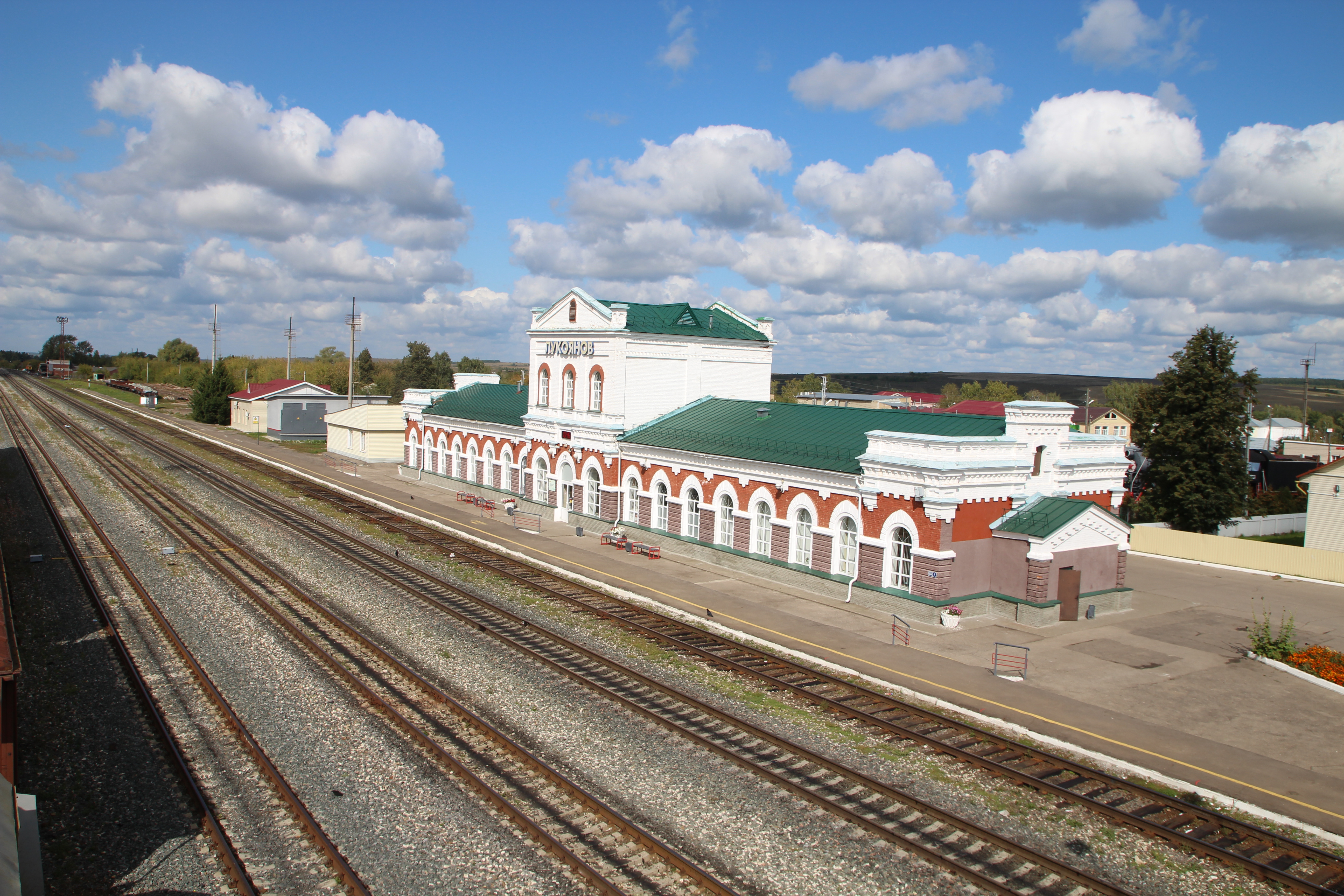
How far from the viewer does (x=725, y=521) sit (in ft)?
105

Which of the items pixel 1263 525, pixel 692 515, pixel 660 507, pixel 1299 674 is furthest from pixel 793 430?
pixel 1263 525

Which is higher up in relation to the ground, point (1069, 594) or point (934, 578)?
point (934, 578)

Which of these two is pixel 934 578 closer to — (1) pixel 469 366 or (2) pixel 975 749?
(2) pixel 975 749

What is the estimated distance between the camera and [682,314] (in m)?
40.3

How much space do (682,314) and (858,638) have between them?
854 inches

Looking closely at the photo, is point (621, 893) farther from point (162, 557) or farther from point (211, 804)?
point (162, 557)

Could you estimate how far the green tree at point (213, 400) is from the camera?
92188 mm

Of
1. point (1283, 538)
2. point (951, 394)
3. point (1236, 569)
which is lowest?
Result: point (1236, 569)

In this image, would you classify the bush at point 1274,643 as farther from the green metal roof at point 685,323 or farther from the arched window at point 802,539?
the green metal roof at point 685,323

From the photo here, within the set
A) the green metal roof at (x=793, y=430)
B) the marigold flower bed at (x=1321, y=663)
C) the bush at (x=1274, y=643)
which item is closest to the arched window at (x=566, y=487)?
→ the green metal roof at (x=793, y=430)

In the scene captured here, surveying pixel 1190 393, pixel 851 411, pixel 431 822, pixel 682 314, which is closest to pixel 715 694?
pixel 431 822

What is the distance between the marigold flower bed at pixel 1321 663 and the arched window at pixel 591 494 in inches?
1044

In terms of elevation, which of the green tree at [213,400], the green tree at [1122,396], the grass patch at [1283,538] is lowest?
the grass patch at [1283,538]

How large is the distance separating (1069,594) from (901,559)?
5.40 meters
